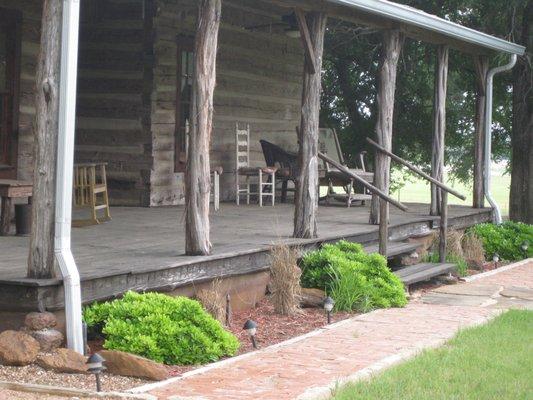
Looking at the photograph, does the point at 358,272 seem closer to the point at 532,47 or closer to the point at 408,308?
the point at 408,308

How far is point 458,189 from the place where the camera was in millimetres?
41406

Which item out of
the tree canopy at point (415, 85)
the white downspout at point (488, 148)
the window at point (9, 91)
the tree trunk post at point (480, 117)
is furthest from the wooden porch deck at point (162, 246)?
the tree canopy at point (415, 85)

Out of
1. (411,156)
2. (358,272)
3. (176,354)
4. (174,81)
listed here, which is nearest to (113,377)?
(176,354)

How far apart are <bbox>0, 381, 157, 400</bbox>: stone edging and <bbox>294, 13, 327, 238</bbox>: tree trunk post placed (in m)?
4.52

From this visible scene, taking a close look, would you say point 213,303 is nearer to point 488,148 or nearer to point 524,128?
point 488,148

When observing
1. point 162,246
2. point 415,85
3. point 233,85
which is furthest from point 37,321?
point 415,85

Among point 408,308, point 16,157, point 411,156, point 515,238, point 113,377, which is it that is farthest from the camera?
point 411,156

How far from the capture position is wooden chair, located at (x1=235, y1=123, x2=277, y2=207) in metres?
13.8

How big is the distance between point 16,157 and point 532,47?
27.5ft

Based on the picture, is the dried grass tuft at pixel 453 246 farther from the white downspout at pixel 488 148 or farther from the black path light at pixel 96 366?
the black path light at pixel 96 366

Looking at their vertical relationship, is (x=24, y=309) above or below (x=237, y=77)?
below

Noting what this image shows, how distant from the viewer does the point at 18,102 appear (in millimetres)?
11234

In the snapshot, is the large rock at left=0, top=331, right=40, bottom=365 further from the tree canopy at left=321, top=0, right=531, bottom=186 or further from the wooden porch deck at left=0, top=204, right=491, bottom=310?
the tree canopy at left=321, top=0, right=531, bottom=186

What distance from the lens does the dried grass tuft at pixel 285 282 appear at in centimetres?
856
